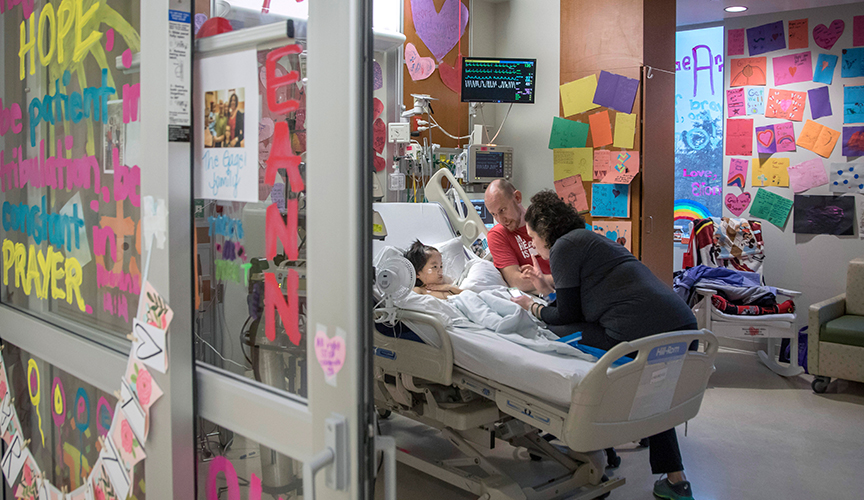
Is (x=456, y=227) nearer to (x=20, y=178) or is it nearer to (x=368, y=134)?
(x=20, y=178)

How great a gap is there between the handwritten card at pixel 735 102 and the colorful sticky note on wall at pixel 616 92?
1779mm

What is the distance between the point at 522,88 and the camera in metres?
4.65

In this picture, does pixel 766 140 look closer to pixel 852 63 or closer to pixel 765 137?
pixel 765 137

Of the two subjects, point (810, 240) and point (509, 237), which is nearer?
point (509, 237)

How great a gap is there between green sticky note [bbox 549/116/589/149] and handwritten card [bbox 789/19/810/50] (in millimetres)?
2193

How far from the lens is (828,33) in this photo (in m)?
5.30

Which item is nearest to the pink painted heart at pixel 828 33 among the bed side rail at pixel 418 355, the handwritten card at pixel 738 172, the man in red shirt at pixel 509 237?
the handwritten card at pixel 738 172

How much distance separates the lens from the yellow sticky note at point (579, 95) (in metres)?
4.63

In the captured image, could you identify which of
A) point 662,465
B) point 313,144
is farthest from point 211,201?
point 662,465

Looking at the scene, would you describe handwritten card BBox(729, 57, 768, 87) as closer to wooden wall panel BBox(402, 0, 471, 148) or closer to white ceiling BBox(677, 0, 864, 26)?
white ceiling BBox(677, 0, 864, 26)

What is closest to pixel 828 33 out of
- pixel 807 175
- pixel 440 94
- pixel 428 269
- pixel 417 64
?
pixel 807 175

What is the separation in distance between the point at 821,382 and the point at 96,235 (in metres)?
4.42

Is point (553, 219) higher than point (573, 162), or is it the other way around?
point (573, 162)

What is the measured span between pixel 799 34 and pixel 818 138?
875 mm
